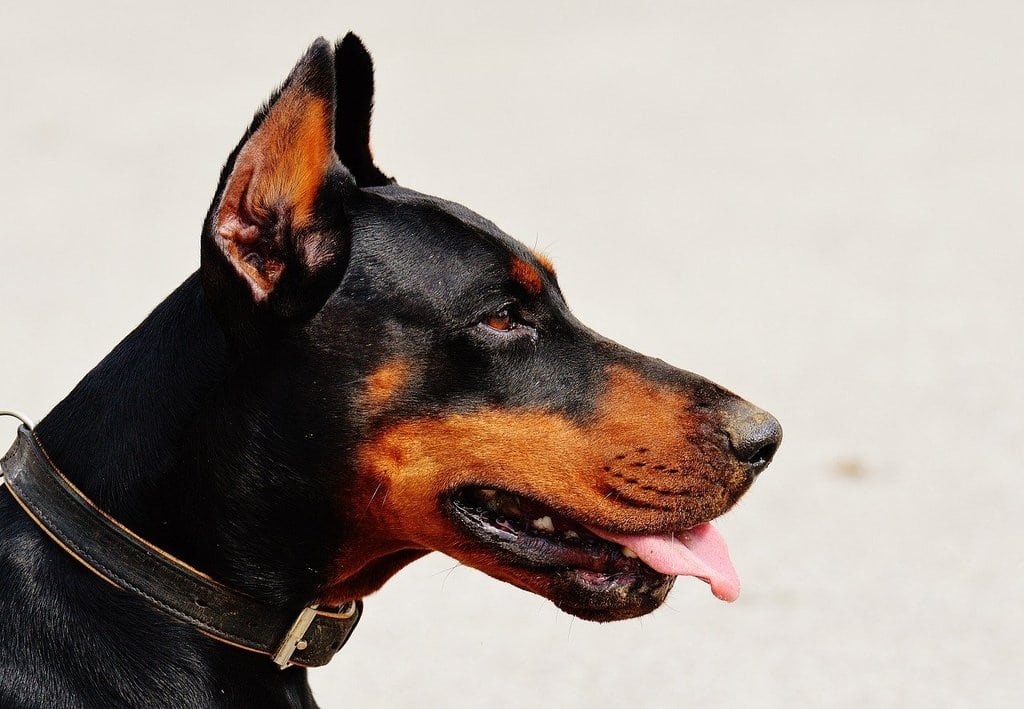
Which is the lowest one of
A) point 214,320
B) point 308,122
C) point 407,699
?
point 407,699

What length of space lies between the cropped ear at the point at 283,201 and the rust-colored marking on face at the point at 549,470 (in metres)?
0.38

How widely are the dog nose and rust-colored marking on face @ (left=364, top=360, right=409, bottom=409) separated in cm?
68

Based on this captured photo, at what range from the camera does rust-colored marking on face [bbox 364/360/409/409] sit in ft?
9.84

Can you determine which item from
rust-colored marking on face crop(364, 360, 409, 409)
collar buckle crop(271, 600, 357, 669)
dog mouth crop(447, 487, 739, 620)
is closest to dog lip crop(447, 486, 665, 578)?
dog mouth crop(447, 487, 739, 620)

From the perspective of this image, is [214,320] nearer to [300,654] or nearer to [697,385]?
[300,654]

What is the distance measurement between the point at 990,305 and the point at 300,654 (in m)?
6.41

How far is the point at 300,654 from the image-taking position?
10.2 feet

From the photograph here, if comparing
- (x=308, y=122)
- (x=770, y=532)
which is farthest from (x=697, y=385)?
(x=770, y=532)

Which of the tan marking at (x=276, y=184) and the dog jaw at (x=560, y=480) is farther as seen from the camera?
the dog jaw at (x=560, y=480)

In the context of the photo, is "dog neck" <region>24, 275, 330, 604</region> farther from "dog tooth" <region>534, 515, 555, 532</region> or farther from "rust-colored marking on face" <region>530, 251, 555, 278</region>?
"rust-colored marking on face" <region>530, 251, 555, 278</region>

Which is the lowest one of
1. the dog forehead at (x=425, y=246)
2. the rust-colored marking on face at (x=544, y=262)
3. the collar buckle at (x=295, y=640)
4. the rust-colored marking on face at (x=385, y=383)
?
the collar buckle at (x=295, y=640)

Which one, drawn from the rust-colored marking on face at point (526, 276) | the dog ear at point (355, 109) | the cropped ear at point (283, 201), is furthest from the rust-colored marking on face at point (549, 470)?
the dog ear at point (355, 109)

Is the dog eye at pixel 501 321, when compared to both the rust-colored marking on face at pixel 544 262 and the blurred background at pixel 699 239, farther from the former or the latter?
the blurred background at pixel 699 239

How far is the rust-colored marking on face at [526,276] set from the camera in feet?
10.4
